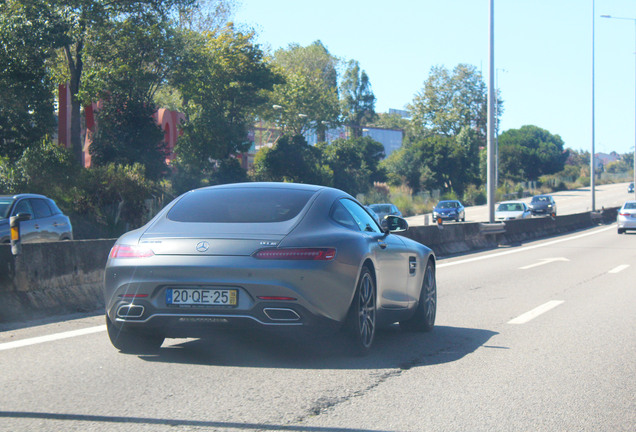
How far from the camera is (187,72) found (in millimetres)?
40938

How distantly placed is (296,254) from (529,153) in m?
109

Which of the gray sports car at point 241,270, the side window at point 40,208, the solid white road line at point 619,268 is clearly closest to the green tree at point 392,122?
the solid white road line at point 619,268

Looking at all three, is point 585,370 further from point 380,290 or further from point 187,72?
point 187,72

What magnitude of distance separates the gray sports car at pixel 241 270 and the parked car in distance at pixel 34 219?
980cm

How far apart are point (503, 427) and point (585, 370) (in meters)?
2.08

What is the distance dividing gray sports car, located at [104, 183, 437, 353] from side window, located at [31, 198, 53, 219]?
36.4 ft

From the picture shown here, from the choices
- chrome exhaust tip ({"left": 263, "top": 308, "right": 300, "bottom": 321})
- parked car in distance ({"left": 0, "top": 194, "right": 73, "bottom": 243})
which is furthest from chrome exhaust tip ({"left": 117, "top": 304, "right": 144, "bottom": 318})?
parked car in distance ({"left": 0, "top": 194, "right": 73, "bottom": 243})

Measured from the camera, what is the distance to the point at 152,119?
40438 millimetres

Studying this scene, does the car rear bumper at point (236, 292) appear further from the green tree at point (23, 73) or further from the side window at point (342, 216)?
the green tree at point (23, 73)

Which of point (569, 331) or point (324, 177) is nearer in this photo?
point (569, 331)

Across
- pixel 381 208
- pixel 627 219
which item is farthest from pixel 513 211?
pixel 627 219

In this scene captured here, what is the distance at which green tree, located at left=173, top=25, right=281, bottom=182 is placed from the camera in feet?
153

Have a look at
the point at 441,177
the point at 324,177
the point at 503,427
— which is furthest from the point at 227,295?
the point at 441,177

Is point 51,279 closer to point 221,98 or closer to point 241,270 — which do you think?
point 241,270
